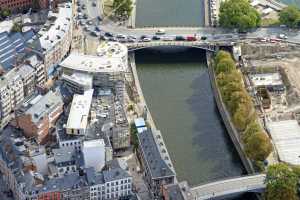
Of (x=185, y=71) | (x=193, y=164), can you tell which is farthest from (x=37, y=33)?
(x=193, y=164)

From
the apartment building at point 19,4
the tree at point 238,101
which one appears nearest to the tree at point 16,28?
the apartment building at point 19,4

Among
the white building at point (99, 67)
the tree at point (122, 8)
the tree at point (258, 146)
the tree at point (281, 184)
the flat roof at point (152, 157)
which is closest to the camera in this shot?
the tree at point (281, 184)

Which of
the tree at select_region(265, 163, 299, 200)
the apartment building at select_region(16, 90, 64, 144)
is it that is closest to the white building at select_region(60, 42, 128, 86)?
the apartment building at select_region(16, 90, 64, 144)

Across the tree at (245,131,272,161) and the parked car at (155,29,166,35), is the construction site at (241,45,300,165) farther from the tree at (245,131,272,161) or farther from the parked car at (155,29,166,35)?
the parked car at (155,29,166,35)

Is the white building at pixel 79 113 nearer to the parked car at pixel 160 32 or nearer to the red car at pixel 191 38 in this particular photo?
the parked car at pixel 160 32

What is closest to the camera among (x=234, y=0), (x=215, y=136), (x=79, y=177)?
(x=79, y=177)

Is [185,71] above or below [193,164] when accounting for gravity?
above

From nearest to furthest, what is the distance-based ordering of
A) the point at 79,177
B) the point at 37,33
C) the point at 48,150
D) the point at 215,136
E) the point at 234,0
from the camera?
1. the point at 79,177
2. the point at 48,150
3. the point at 215,136
4. the point at 37,33
5. the point at 234,0

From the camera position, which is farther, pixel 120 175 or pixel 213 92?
pixel 213 92

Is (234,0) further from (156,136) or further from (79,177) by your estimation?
(79,177)
